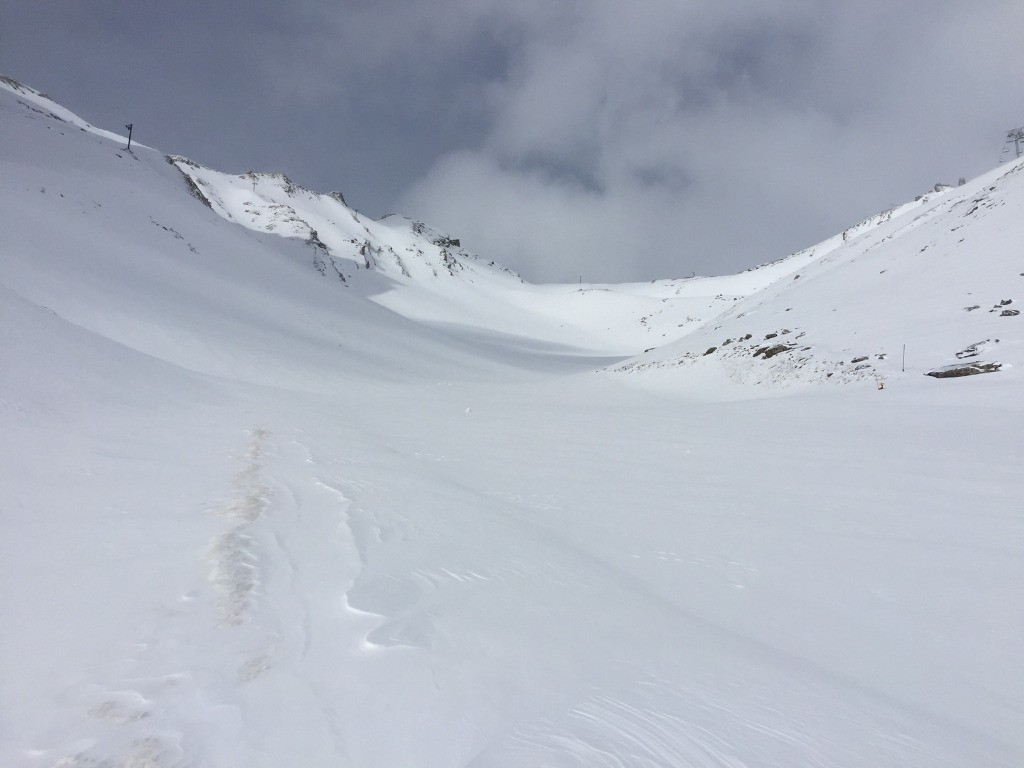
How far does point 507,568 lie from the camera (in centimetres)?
405

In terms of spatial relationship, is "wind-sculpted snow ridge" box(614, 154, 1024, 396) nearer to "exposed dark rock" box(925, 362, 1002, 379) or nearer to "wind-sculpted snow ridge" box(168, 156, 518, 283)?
"exposed dark rock" box(925, 362, 1002, 379)

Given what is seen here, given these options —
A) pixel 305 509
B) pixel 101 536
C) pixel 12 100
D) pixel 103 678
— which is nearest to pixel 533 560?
pixel 305 509

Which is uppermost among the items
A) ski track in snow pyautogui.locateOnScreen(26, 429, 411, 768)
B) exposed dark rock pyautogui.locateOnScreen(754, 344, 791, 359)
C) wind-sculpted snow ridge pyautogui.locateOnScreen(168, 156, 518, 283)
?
wind-sculpted snow ridge pyautogui.locateOnScreen(168, 156, 518, 283)

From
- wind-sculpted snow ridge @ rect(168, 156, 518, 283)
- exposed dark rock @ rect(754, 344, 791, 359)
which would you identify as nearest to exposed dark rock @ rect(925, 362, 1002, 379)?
exposed dark rock @ rect(754, 344, 791, 359)

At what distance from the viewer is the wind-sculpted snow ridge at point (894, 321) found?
13445 millimetres

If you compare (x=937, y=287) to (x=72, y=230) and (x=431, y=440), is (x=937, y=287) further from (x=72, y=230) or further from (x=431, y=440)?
(x=72, y=230)

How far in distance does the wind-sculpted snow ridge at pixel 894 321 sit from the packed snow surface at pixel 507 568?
23 cm

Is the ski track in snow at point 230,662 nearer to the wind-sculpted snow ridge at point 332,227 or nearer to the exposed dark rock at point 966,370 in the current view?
the exposed dark rock at point 966,370

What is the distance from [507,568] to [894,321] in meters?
17.6

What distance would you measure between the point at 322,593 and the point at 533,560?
5.36 ft

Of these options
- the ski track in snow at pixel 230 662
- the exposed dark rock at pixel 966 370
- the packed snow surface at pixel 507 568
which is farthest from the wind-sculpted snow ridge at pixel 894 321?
the ski track in snow at pixel 230 662

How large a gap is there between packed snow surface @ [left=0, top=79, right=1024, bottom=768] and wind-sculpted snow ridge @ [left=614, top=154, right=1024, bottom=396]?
0.76ft

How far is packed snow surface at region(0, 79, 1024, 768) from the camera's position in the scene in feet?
7.45

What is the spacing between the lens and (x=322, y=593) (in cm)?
339
